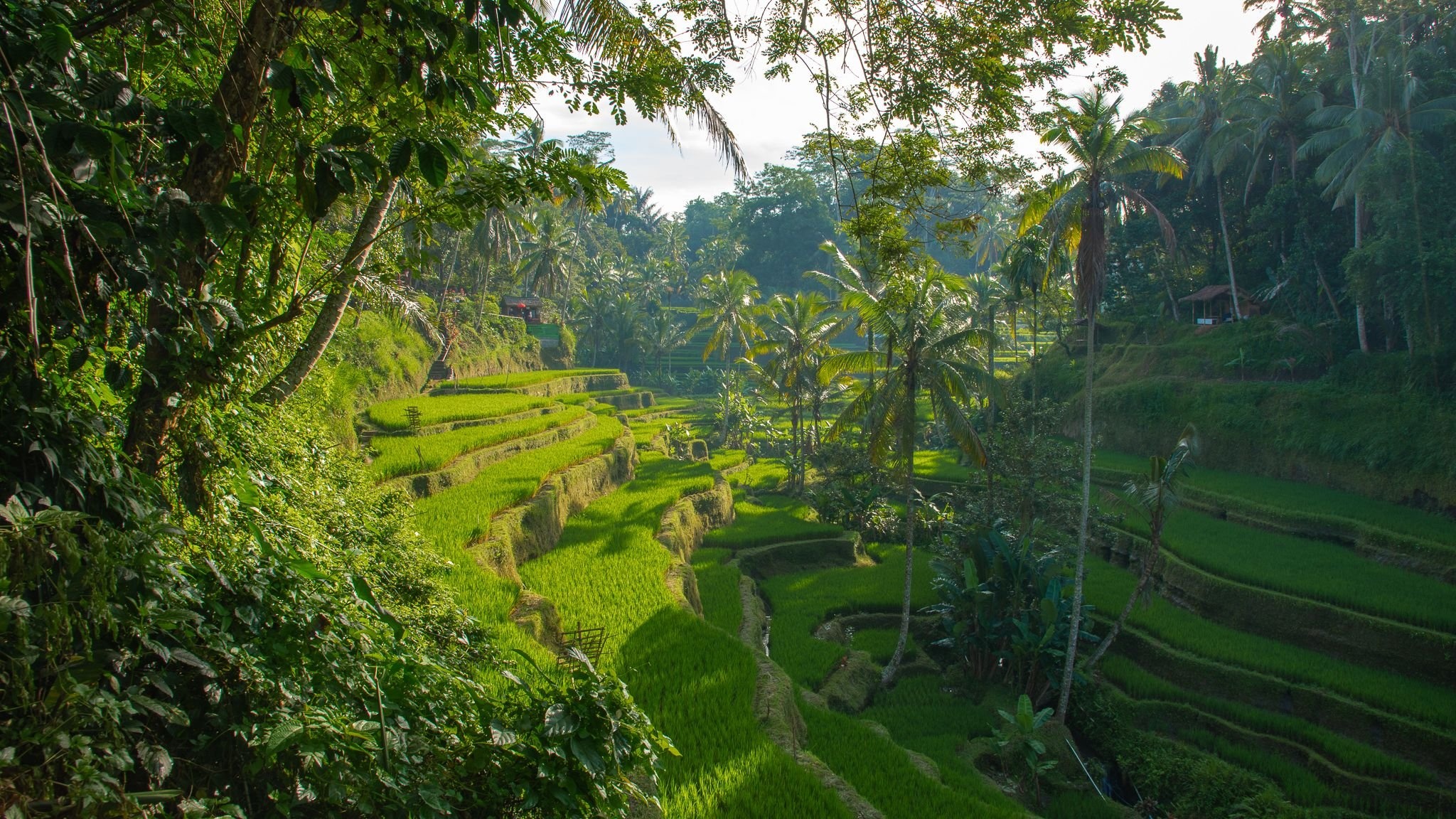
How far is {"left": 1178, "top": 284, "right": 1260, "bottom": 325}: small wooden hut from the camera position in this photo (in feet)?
84.0

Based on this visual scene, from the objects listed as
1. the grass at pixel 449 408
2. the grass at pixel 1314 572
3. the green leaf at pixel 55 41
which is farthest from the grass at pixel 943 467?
the green leaf at pixel 55 41

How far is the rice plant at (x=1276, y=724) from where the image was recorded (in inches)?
368

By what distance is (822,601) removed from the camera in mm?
13938

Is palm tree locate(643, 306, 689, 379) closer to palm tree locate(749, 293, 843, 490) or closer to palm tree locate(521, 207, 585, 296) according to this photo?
palm tree locate(521, 207, 585, 296)

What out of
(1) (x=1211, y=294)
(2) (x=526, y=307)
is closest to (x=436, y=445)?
(1) (x=1211, y=294)

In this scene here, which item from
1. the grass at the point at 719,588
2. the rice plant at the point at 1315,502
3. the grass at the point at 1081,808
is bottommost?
the grass at the point at 1081,808

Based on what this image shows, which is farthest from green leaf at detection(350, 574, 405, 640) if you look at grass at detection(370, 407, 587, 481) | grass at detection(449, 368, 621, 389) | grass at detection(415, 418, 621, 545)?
grass at detection(449, 368, 621, 389)

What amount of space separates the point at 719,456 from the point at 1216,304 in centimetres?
1827

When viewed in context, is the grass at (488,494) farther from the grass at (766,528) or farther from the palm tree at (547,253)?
the palm tree at (547,253)

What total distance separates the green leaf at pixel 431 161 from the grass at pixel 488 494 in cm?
702

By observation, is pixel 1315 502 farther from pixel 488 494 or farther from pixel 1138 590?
pixel 488 494

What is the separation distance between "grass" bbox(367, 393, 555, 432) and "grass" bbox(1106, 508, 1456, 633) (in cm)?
1481

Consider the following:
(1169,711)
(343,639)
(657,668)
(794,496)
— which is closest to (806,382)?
(794,496)

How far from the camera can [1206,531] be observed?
16.5m
